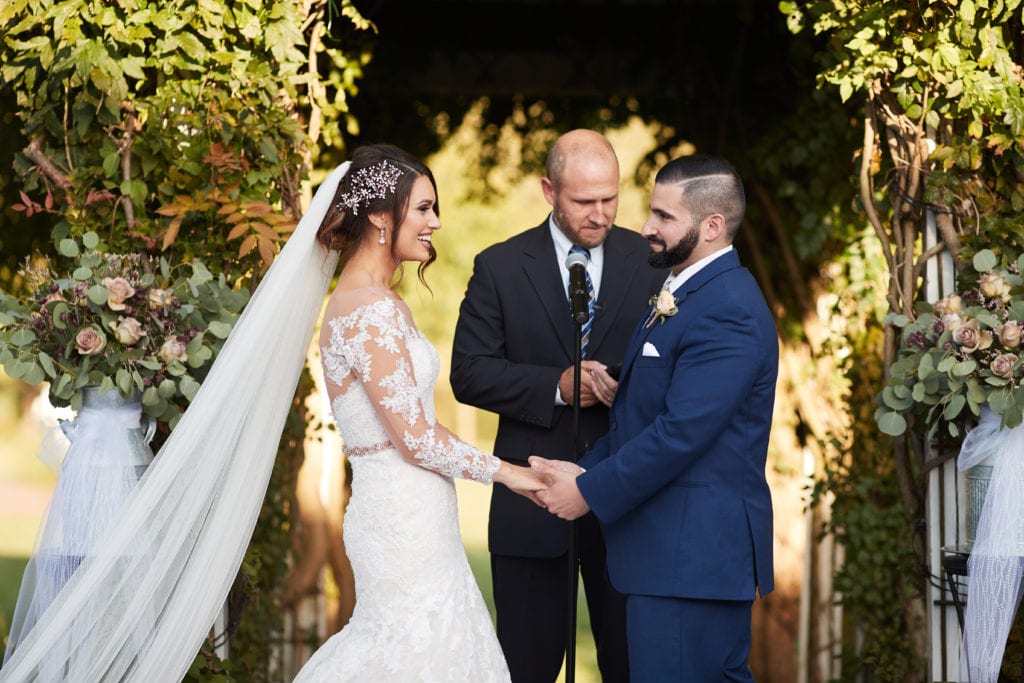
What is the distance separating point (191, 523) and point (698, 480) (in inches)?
52.4

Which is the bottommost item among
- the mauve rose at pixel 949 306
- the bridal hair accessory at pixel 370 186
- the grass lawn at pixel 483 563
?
the grass lawn at pixel 483 563

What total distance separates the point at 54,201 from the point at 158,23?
70 cm

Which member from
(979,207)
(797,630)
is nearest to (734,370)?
(979,207)

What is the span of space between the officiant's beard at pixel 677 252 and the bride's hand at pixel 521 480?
675 mm

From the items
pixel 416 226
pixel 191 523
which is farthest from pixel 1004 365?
pixel 191 523

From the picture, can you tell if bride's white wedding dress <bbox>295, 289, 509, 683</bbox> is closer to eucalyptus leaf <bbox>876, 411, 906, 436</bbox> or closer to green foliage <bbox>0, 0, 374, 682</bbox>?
green foliage <bbox>0, 0, 374, 682</bbox>

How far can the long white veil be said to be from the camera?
310 cm

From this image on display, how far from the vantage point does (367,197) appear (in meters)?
3.15

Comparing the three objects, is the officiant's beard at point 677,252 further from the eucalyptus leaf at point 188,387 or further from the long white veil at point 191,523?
the eucalyptus leaf at point 188,387

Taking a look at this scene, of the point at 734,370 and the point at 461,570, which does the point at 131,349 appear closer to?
the point at 461,570

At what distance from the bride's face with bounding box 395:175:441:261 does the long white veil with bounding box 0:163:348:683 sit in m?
0.21

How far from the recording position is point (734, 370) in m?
2.99

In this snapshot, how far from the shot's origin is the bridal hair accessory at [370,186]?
124 inches

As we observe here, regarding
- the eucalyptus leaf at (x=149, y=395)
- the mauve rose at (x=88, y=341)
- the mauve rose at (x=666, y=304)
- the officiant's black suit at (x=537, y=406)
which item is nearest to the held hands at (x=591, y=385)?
the officiant's black suit at (x=537, y=406)
